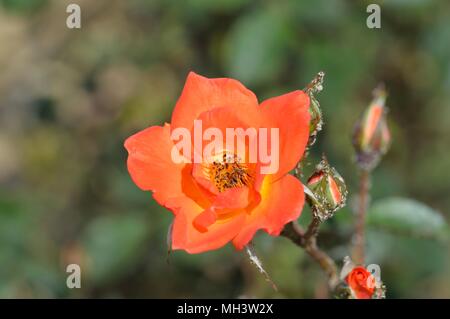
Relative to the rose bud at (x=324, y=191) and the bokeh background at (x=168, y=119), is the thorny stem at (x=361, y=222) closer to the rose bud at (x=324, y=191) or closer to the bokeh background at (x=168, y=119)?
the bokeh background at (x=168, y=119)

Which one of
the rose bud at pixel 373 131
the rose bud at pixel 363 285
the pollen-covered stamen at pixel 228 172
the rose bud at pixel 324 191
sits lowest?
the rose bud at pixel 363 285

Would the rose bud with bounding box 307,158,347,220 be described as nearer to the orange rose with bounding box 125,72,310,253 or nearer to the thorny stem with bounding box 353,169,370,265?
the orange rose with bounding box 125,72,310,253

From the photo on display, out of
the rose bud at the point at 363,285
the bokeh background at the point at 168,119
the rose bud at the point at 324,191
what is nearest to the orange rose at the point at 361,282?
the rose bud at the point at 363,285

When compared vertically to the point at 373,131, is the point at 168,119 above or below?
above

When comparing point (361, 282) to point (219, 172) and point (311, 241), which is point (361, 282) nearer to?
point (311, 241)

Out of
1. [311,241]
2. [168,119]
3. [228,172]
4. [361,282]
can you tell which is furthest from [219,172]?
[168,119]
